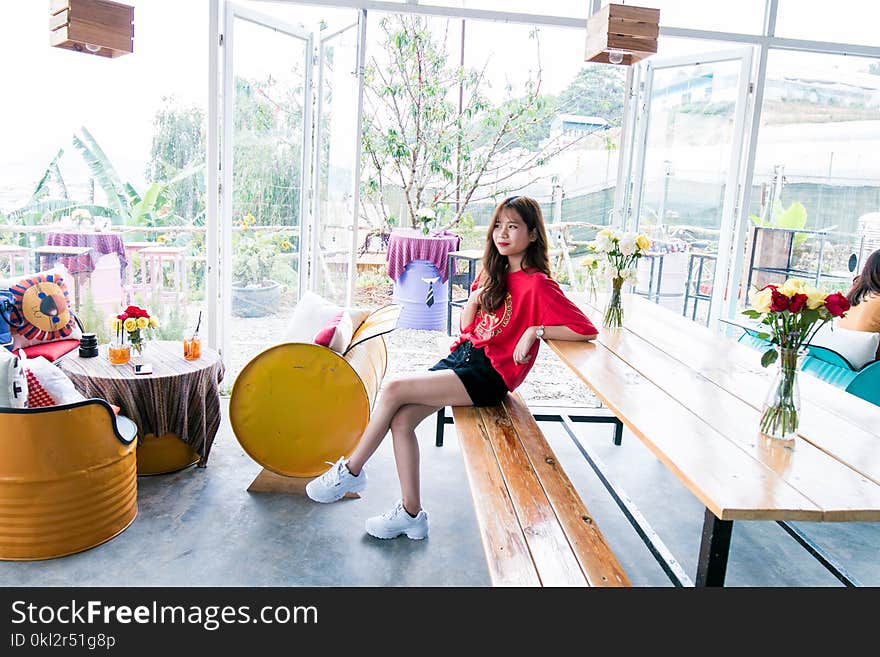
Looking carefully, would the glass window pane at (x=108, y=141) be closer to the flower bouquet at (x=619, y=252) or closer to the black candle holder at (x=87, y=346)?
the black candle holder at (x=87, y=346)

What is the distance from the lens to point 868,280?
12.6 feet

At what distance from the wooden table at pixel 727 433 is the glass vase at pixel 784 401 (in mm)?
41

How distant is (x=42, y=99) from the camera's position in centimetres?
456

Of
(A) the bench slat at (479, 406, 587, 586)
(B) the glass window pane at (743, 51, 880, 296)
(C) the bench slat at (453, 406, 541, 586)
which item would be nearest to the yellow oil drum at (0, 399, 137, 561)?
(C) the bench slat at (453, 406, 541, 586)

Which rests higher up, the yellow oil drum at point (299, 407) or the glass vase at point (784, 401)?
the glass vase at point (784, 401)

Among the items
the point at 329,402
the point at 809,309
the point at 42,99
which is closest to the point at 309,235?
→ the point at 42,99

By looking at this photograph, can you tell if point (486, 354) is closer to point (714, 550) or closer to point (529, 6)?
point (714, 550)

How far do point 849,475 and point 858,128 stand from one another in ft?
14.6

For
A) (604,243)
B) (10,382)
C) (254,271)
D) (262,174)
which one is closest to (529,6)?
(262,174)

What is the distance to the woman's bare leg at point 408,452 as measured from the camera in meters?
2.89

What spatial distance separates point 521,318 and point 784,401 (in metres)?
1.20

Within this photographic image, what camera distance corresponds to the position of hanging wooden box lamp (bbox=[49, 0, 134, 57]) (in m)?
3.33

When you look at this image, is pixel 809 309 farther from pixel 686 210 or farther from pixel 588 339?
pixel 686 210

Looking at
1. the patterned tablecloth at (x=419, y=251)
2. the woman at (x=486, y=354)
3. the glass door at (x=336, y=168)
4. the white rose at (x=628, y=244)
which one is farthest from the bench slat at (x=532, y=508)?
the patterned tablecloth at (x=419, y=251)
